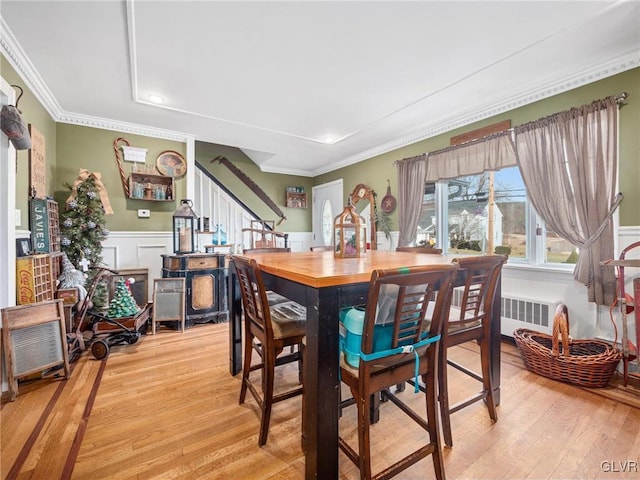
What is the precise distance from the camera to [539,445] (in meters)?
1.50

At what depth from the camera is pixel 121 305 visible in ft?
9.66

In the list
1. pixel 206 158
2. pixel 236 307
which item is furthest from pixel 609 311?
pixel 206 158

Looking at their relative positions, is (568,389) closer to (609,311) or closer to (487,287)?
(609,311)

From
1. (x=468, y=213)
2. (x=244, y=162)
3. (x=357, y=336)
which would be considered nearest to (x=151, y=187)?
(x=244, y=162)

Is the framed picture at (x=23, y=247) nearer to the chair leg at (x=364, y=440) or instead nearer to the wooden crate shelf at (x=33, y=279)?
the wooden crate shelf at (x=33, y=279)

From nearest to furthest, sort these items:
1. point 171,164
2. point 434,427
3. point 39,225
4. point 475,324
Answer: point 434,427 → point 475,324 → point 39,225 → point 171,164

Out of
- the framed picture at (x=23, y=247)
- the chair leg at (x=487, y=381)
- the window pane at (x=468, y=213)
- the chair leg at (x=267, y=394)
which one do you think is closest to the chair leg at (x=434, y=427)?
the chair leg at (x=487, y=381)

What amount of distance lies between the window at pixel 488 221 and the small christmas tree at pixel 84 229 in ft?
13.5

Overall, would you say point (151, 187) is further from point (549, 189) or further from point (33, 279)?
point (549, 189)

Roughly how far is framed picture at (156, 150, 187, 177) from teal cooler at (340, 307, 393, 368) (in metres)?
3.83

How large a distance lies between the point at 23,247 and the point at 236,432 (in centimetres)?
239

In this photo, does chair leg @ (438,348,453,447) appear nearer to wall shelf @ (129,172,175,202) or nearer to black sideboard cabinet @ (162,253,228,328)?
black sideboard cabinet @ (162,253,228,328)

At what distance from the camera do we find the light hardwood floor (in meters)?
1.35

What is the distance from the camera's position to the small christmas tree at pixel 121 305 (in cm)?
292
